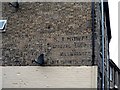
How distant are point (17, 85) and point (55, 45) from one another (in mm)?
2405

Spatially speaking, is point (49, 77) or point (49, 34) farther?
point (49, 34)

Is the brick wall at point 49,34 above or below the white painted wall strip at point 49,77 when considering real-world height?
above

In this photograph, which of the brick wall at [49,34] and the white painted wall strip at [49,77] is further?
the brick wall at [49,34]

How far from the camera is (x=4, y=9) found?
630 inches

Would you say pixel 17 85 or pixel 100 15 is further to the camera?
pixel 100 15

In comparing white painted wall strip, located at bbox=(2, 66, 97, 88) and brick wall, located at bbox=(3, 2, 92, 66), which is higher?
brick wall, located at bbox=(3, 2, 92, 66)

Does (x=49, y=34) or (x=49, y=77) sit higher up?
(x=49, y=34)

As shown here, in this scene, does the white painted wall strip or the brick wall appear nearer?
the white painted wall strip

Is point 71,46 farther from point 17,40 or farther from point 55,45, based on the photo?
point 17,40

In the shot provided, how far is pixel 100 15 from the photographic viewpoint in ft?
54.7

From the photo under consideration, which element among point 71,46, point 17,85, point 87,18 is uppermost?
point 87,18

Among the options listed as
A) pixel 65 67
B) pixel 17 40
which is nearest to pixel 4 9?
pixel 17 40

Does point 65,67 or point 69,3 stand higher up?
point 69,3

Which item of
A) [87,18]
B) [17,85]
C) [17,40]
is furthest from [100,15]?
[17,85]
